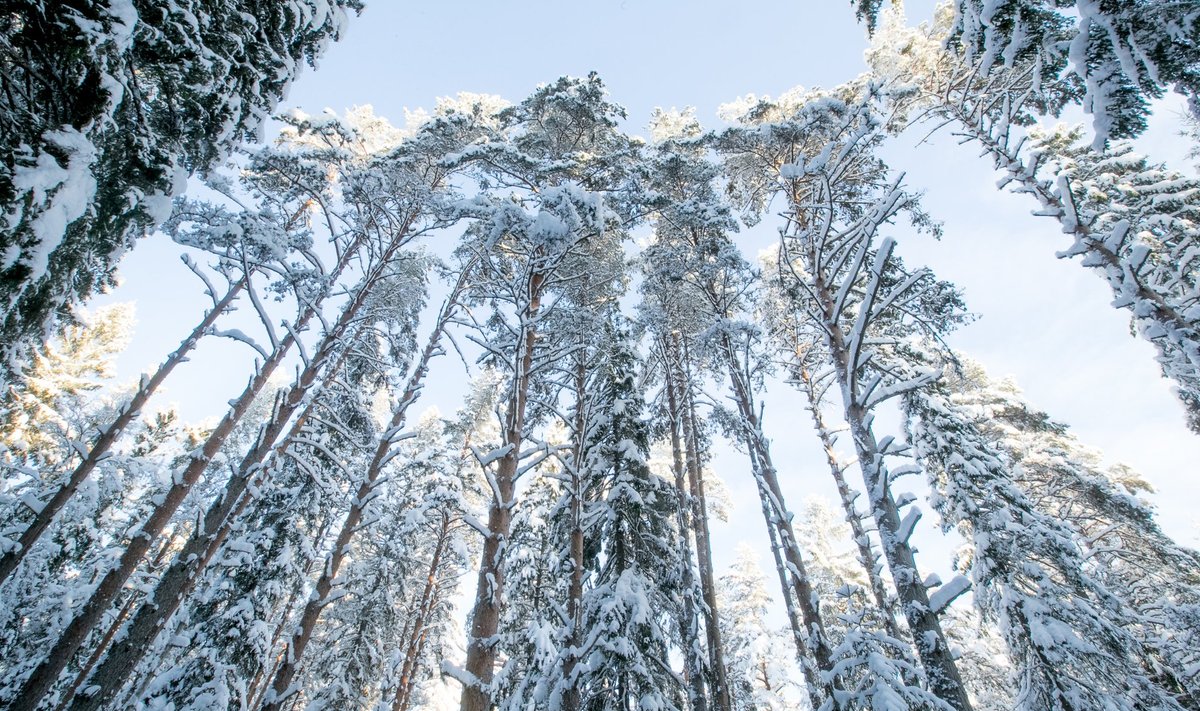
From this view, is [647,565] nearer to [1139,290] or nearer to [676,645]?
[676,645]

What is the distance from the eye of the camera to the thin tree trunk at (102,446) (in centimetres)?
718

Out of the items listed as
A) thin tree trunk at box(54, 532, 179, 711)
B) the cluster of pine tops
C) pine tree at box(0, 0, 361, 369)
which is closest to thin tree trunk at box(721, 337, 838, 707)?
the cluster of pine tops

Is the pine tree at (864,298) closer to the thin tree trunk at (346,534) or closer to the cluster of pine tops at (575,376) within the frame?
the cluster of pine tops at (575,376)

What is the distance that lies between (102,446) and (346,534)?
6.05m

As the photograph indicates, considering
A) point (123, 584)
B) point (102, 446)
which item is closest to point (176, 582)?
point (123, 584)

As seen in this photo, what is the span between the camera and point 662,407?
11.4 metres

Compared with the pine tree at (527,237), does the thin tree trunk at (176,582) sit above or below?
below

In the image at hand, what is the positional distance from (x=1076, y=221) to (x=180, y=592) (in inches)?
605

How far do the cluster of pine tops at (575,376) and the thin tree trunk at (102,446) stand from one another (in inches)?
3.3

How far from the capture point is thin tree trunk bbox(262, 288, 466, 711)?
6707mm

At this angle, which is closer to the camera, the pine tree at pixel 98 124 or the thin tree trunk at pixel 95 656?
the pine tree at pixel 98 124

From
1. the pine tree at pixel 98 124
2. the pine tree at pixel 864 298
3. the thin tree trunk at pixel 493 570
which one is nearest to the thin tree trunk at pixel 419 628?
the thin tree trunk at pixel 493 570

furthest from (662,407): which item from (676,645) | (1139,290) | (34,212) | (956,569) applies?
(956,569)

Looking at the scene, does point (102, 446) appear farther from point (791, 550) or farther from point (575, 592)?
point (791, 550)
